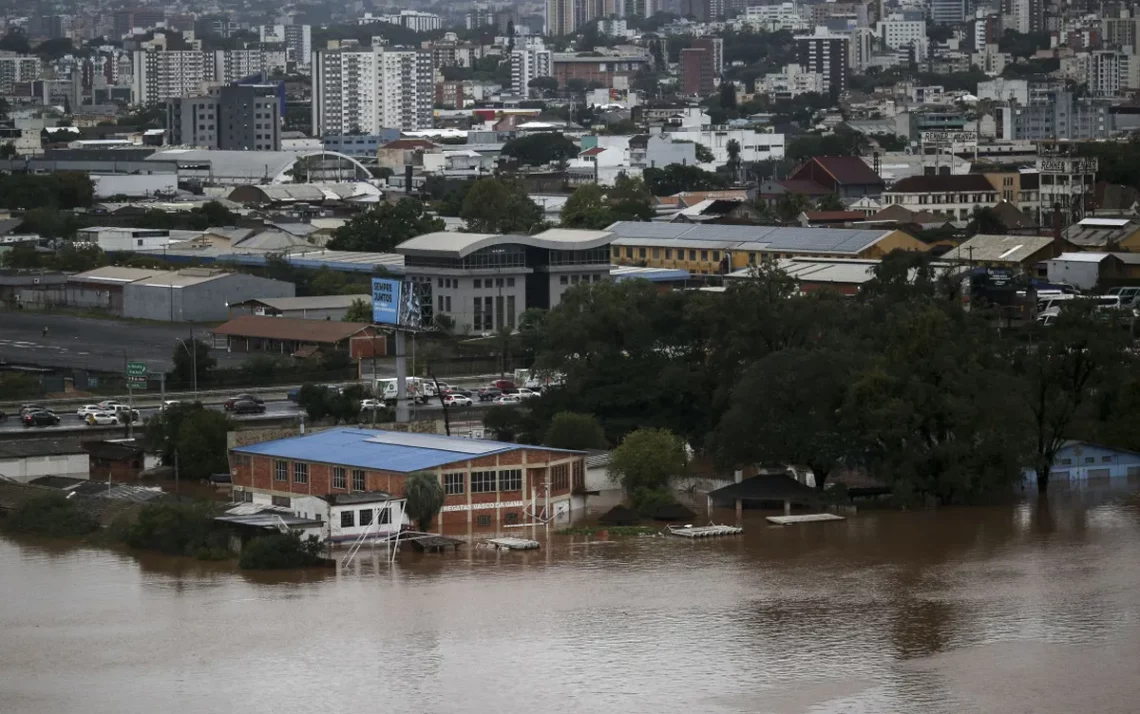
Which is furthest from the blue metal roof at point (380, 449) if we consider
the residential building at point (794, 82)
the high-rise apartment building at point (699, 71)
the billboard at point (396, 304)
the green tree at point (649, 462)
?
the high-rise apartment building at point (699, 71)

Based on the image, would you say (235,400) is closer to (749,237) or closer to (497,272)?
(497,272)

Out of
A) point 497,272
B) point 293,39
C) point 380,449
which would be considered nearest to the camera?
point 380,449

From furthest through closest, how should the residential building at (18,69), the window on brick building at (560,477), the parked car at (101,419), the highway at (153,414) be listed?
the residential building at (18,69), the parked car at (101,419), the highway at (153,414), the window on brick building at (560,477)

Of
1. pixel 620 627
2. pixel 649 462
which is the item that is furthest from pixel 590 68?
pixel 620 627

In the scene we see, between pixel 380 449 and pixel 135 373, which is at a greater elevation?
pixel 135 373

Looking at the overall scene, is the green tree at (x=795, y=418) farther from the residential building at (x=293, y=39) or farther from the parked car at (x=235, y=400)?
the residential building at (x=293, y=39)

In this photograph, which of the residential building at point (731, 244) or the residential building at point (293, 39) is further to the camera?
the residential building at point (293, 39)

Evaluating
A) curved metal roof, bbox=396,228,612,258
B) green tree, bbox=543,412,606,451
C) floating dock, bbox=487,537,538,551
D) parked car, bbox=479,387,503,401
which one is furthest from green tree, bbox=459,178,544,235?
floating dock, bbox=487,537,538,551

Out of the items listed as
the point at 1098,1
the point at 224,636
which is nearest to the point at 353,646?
the point at 224,636
